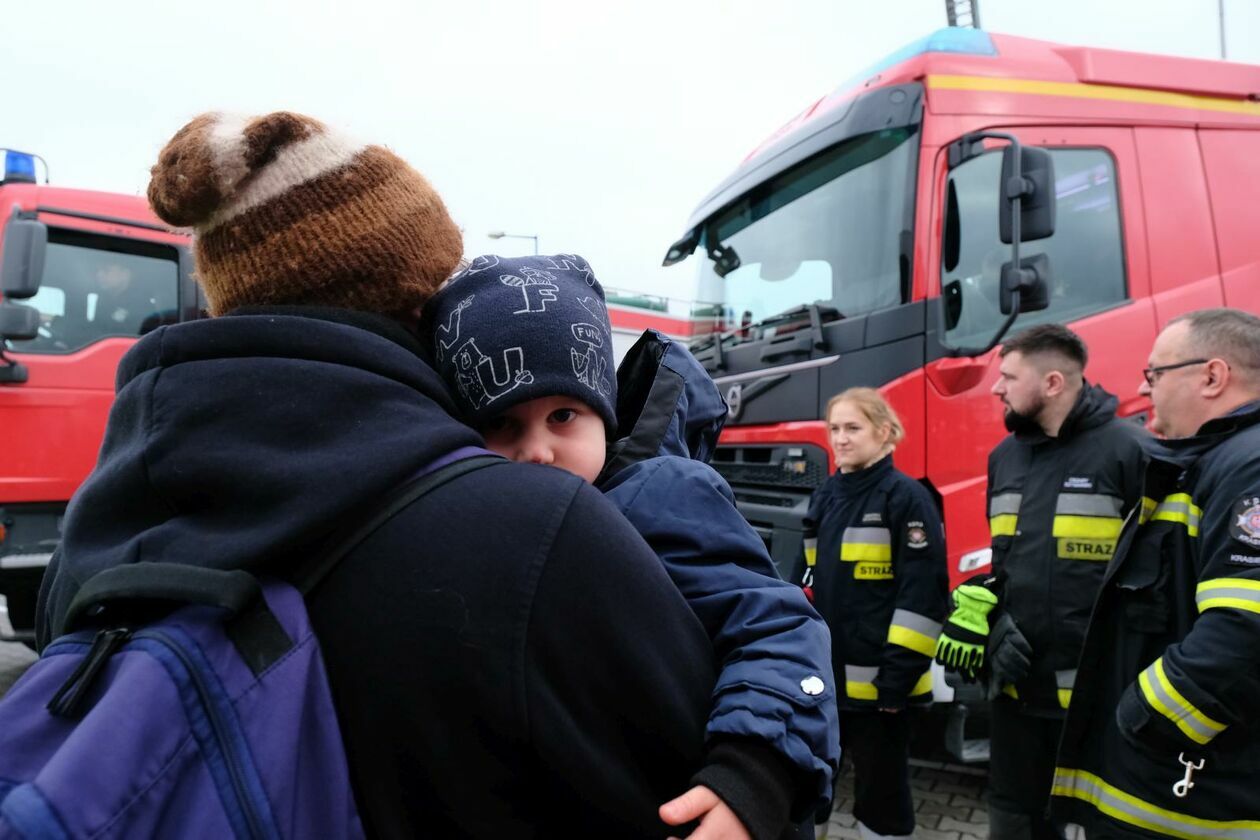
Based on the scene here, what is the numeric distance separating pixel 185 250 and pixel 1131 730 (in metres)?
5.14

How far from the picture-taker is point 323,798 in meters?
0.65

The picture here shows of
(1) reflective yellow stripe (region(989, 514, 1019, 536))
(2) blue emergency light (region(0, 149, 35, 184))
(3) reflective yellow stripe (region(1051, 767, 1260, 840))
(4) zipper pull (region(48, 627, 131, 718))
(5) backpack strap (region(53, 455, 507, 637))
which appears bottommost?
(3) reflective yellow stripe (region(1051, 767, 1260, 840))

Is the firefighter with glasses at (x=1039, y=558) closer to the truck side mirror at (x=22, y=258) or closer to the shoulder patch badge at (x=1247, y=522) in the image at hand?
the shoulder patch badge at (x=1247, y=522)

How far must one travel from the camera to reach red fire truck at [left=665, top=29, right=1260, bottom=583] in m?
3.42

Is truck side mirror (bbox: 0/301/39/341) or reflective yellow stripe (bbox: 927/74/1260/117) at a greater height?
reflective yellow stripe (bbox: 927/74/1260/117)

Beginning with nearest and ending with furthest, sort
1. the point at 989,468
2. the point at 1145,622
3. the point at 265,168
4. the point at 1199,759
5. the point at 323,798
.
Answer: the point at 323,798, the point at 265,168, the point at 1199,759, the point at 1145,622, the point at 989,468

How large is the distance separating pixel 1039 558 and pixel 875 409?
793 mm

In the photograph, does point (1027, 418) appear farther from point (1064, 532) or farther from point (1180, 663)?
point (1180, 663)

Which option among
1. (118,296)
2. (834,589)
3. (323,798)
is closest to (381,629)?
(323,798)

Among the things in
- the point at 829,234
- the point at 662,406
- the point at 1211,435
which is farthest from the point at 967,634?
the point at 662,406

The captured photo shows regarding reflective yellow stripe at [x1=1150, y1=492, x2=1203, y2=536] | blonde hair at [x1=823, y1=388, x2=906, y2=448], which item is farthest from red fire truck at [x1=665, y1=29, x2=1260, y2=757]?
reflective yellow stripe at [x1=1150, y1=492, x2=1203, y2=536]

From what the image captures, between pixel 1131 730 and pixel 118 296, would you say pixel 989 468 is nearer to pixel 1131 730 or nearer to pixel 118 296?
pixel 1131 730

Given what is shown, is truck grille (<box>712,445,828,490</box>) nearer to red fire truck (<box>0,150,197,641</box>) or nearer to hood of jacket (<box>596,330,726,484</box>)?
hood of jacket (<box>596,330,726,484</box>)

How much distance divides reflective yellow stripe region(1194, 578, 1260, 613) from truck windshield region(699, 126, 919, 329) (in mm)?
1837
